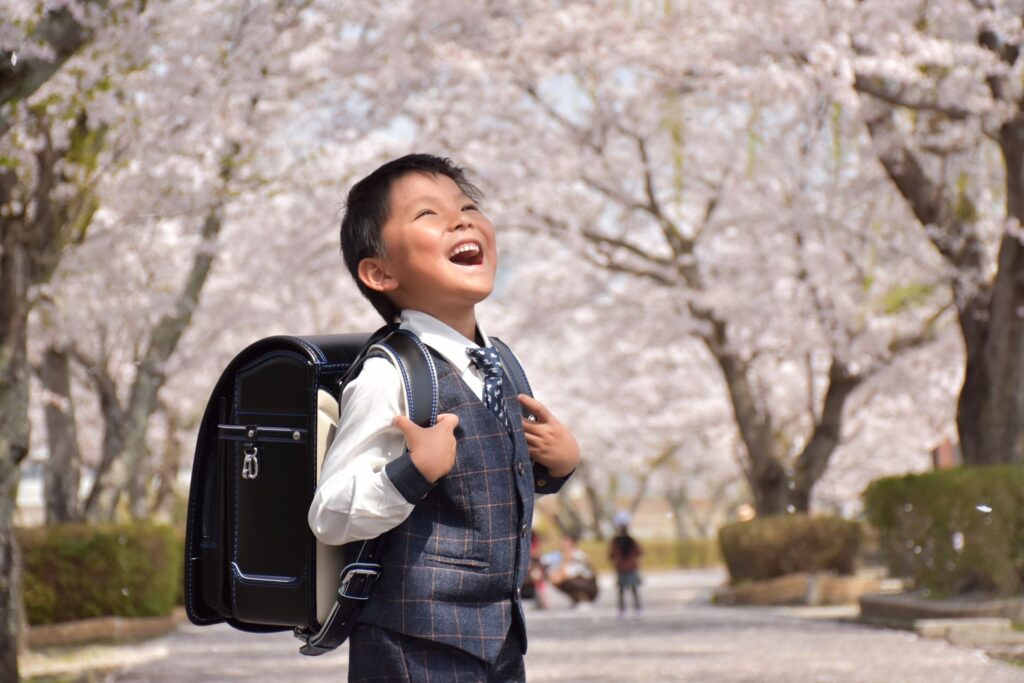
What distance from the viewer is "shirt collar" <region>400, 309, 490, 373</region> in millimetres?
3254

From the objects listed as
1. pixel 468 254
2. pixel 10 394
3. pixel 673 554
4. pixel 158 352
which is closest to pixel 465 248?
pixel 468 254

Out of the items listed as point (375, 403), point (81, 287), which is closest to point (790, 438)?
point (81, 287)

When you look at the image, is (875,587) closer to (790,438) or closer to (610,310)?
(610,310)

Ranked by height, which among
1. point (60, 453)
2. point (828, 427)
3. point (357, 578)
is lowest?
point (357, 578)

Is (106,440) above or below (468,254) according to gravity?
above

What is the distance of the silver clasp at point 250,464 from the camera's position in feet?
10.6

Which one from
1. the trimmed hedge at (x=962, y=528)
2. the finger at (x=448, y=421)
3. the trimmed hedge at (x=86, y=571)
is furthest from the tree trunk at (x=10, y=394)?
the trimmed hedge at (x=962, y=528)

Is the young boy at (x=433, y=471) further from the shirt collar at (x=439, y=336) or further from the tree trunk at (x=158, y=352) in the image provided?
the tree trunk at (x=158, y=352)

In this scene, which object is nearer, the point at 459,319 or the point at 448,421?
the point at 448,421

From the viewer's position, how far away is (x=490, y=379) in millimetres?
3248

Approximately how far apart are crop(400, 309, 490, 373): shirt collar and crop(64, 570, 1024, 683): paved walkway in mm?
7087

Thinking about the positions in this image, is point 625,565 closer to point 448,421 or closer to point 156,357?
point 156,357

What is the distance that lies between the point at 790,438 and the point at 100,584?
21.8m

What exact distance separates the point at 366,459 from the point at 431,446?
16 centimetres
